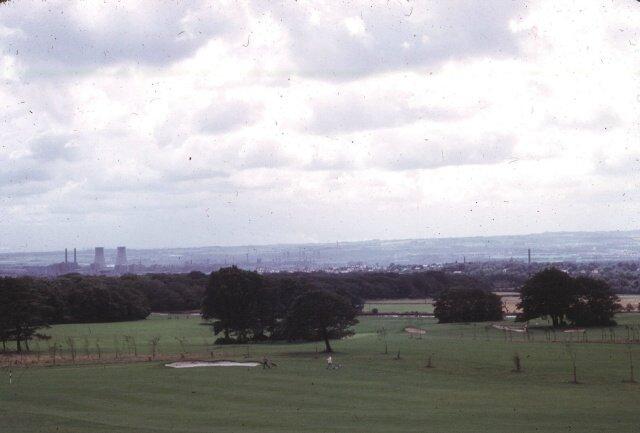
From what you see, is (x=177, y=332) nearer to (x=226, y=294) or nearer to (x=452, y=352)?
(x=226, y=294)

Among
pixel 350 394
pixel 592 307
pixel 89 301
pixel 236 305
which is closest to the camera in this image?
pixel 350 394

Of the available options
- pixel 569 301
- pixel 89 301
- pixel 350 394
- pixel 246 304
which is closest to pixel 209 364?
pixel 350 394

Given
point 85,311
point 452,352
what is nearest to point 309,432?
point 452,352

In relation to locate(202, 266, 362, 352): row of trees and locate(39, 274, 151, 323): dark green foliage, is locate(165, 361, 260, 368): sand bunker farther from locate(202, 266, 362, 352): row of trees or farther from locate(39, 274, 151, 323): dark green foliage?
locate(39, 274, 151, 323): dark green foliage

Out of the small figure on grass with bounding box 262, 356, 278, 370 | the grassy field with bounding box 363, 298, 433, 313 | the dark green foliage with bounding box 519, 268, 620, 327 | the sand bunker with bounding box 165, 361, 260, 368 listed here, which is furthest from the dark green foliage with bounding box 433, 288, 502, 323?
the sand bunker with bounding box 165, 361, 260, 368

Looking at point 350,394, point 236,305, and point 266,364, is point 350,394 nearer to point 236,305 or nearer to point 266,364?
point 266,364
